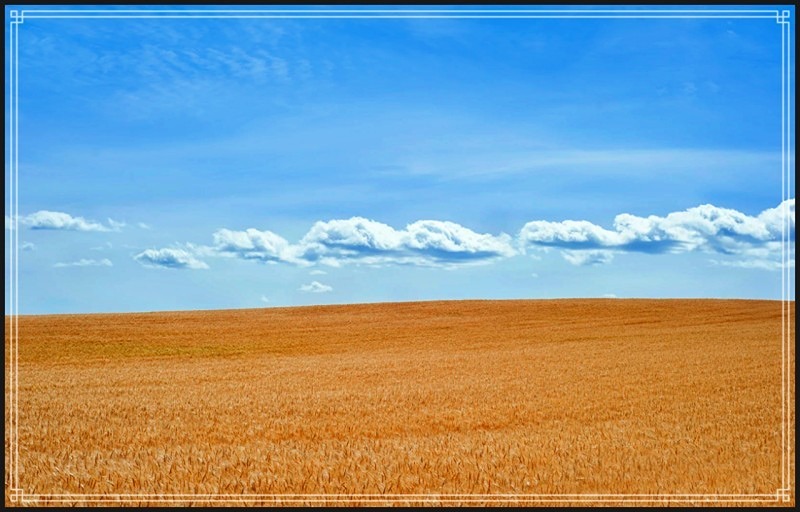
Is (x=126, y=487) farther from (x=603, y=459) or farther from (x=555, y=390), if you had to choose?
(x=555, y=390)

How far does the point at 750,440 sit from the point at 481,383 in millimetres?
8566

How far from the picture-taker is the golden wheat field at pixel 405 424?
8211 mm

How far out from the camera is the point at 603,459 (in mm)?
9719

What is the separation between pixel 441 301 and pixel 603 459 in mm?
56810

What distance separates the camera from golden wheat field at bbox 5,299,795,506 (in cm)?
821

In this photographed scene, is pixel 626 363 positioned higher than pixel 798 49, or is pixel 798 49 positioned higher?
pixel 798 49

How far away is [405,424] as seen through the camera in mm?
13297

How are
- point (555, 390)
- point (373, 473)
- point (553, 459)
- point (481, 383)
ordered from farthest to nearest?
point (481, 383) < point (555, 390) < point (553, 459) < point (373, 473)

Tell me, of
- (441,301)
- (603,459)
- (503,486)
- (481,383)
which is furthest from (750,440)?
(441,301)

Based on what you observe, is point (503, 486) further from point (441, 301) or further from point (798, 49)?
point (441, 301)

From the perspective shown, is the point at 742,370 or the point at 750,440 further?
the point at 742,370

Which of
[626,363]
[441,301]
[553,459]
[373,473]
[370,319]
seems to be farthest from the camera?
[441,301]

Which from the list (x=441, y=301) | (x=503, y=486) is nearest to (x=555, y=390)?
(x=503, y=486)

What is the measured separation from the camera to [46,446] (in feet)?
37.3
